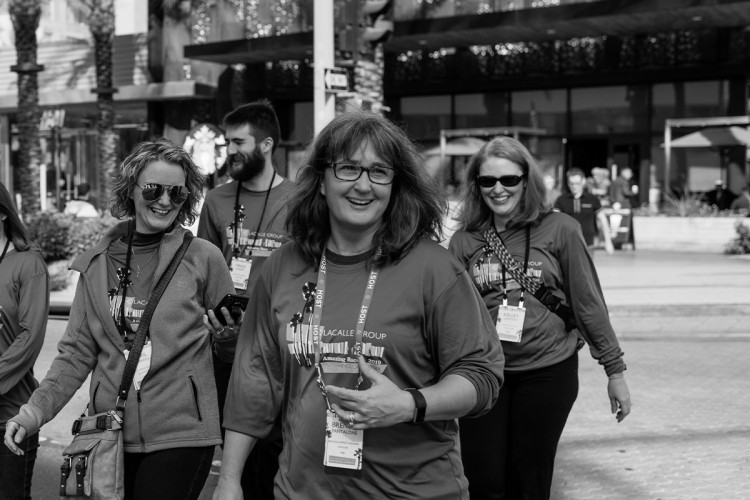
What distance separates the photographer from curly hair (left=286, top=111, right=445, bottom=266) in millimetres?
2592

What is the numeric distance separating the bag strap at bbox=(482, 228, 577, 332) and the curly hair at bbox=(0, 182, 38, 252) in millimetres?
2042

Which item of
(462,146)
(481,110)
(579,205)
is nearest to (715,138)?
(462,146)

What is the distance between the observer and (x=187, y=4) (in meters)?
30.3

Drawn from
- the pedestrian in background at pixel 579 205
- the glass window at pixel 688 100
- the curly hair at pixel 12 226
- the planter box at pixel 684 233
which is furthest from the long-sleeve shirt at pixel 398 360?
the glass window at pixel 688 100

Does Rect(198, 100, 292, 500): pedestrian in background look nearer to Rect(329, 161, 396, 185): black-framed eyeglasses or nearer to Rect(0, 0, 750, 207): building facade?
Rect(329, 161, 396, 185): black-framed eyeglasses

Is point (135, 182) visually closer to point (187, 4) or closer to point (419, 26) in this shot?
point (419, 26)

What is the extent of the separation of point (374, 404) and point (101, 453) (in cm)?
140

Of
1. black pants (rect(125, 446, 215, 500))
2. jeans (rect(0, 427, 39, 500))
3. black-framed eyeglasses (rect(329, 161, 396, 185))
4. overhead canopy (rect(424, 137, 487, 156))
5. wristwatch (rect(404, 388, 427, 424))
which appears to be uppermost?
overhead canopy (rect(424, 137, 487, 156))

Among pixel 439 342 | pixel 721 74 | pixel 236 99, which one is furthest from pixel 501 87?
pixel 439 342

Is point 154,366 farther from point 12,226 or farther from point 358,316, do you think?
point 358,316

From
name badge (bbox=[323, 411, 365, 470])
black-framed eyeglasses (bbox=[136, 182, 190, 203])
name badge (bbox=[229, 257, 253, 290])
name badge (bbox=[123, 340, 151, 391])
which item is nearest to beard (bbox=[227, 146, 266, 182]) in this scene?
name badge (bbox=[229, 257, 253, 290])

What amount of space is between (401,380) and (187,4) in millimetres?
29427

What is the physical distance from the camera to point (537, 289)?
4375 mm

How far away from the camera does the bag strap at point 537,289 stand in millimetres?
4367
